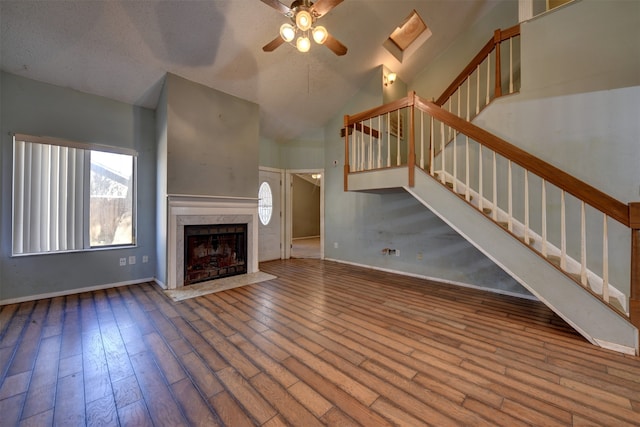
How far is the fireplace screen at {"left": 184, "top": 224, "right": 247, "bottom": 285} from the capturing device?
371 centimetres

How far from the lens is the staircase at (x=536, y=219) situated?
194 cm

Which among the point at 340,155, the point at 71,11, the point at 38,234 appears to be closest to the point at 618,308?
the point at 340,155

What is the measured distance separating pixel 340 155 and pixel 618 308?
4.37 metres

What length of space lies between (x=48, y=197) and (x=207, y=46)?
9.38 ft

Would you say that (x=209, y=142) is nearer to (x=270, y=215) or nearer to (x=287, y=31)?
(x=287, y=31)

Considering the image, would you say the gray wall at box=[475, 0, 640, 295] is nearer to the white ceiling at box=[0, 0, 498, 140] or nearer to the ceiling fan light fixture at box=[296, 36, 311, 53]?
the white ceiling at box=[0, 0, 498, 140]

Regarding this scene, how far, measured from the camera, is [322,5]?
2369mm

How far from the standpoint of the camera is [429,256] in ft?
13.3

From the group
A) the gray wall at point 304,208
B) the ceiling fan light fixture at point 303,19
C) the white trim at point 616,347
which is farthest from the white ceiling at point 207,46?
the gray wall at point 304,208

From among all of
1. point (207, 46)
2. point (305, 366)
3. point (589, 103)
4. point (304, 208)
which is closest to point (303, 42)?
point (207, 46)

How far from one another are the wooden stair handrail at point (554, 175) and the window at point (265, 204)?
3.87 m

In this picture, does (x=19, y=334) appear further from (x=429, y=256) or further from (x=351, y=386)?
(x=429, y=256)

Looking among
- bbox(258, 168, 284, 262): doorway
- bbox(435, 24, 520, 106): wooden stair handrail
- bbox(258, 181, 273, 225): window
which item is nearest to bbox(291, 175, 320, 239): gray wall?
bbox(258, 168, 284, 262): doorway

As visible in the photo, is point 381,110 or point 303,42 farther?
point 381,110
